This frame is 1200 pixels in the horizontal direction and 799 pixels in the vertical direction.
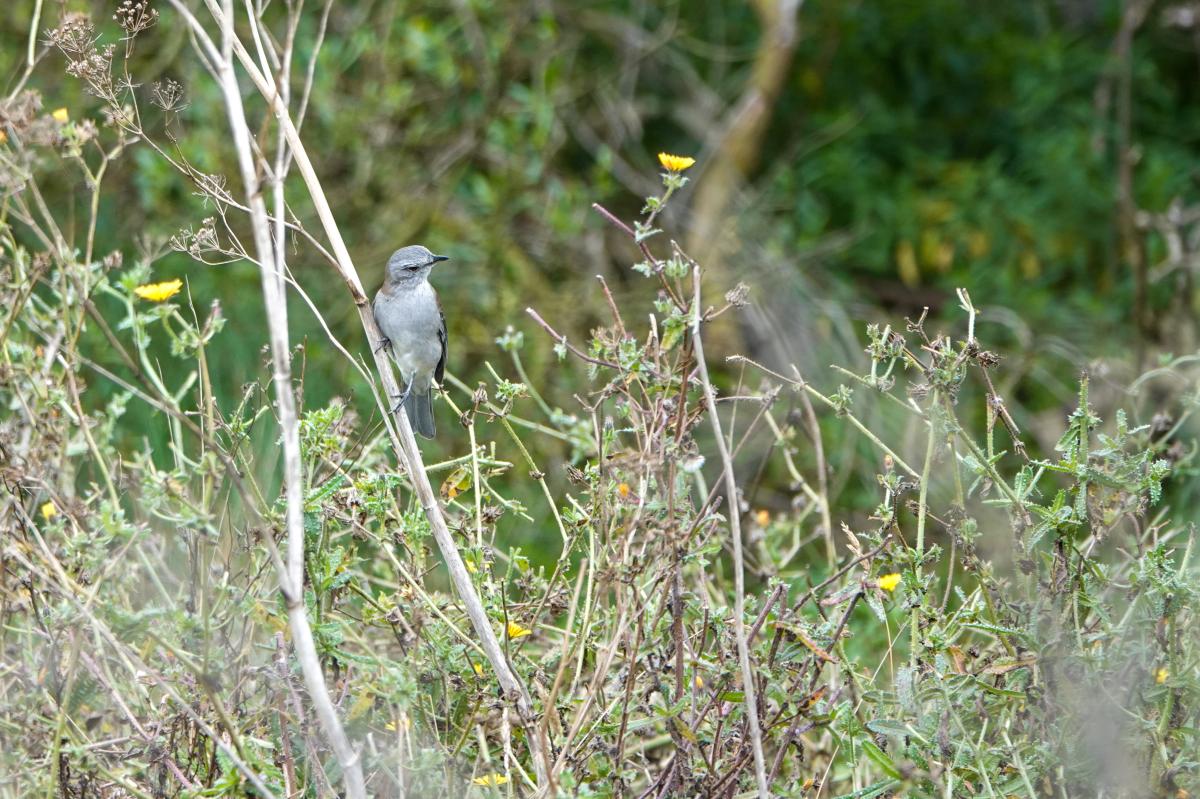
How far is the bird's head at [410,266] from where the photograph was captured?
14.9 ft

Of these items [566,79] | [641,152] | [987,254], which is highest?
[566,79]

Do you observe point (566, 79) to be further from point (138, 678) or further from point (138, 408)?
point (138, 678)

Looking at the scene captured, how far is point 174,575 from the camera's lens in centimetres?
305

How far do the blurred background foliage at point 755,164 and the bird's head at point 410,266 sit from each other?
123 centimetres

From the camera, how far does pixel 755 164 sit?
29.3 feet

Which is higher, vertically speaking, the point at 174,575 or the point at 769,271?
the point at 174,575

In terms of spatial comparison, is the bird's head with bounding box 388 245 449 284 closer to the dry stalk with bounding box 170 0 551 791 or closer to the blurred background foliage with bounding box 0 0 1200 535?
the blurred background foliage with bounding box 0 0 1200 535

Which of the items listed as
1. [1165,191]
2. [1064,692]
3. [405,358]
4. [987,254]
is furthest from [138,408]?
[1165,191]

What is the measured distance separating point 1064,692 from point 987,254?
5896mm

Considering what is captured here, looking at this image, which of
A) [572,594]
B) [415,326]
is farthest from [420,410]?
[572,594]

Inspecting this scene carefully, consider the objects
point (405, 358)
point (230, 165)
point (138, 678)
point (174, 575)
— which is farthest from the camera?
point (230, 165)

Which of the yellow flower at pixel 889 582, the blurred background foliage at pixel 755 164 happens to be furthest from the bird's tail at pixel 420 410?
the yellow flower at pixel 889 582

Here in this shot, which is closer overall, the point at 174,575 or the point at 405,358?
the point at 174,575

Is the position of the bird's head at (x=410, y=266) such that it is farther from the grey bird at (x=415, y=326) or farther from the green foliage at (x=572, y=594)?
the green foliage at (x=572, y=594)
